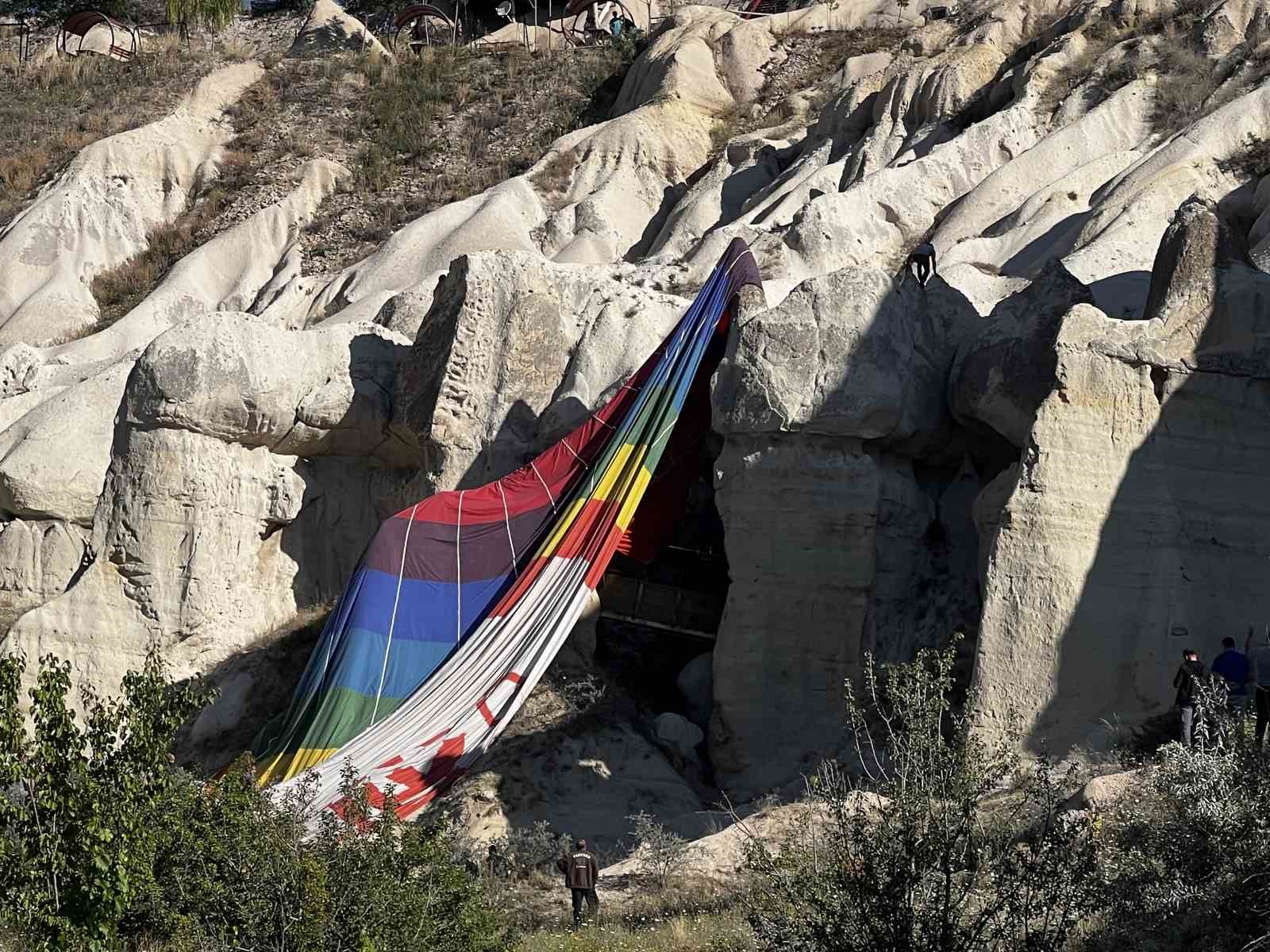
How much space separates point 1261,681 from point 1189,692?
28.5 inches

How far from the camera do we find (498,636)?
66.7 ft

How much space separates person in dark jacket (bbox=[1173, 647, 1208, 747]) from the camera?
596 inches

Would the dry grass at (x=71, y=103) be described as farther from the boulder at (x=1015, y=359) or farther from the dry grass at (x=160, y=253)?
the boulder at (x=1015, y=359)

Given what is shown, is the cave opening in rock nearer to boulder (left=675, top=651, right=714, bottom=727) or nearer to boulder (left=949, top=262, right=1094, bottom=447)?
boulder (left=675, top=651, right=714, bottom=727)

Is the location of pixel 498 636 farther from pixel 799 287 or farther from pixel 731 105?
pixel 731 105

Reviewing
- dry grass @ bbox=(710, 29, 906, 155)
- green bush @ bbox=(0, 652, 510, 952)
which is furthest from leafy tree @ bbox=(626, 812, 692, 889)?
dry grass @ bbox=(710, 29, 906, 155)

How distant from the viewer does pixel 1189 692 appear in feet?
51.5

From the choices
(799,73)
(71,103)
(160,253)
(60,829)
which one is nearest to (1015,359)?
(60,829)

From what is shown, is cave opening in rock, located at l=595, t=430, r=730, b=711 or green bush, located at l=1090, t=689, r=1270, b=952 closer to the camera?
green bush, located at l=1090, t=689, r=1270, b=952

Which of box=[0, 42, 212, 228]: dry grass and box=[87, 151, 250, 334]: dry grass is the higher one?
box=[0, 42, 212, 228]: dry grass

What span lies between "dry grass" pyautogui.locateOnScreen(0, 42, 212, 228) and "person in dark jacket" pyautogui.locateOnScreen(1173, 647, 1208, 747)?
2836 centimetres

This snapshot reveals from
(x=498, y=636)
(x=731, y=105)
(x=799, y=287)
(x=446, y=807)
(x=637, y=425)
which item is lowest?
(x=446, y=807)

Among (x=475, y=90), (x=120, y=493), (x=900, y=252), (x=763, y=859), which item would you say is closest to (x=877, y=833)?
(x=763, y=859)

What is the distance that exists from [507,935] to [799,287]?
8.95 meters
